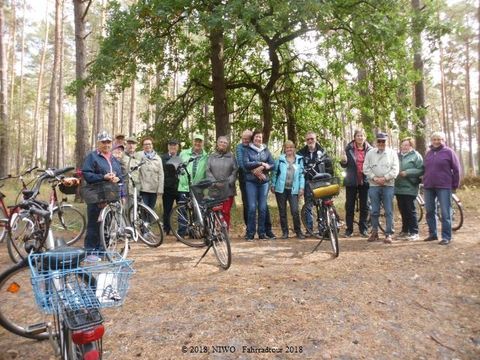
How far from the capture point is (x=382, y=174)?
6.82 meters

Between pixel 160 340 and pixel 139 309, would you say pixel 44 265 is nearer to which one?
pixel 160 340

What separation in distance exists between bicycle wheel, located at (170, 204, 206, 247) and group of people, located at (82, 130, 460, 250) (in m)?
0.39

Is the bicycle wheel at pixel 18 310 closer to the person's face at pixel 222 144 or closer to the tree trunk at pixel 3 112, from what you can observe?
the person's face at pixel 222 144

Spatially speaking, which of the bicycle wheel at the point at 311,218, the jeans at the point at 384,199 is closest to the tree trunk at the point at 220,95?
the bicycle wheel at the point at 311,218

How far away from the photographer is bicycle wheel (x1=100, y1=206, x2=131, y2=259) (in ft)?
19.2

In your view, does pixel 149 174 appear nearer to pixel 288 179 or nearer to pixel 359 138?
pixel 288 179

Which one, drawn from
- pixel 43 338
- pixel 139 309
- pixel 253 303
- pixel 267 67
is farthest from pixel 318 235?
pixel 267 67

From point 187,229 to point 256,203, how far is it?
1430 millimetres

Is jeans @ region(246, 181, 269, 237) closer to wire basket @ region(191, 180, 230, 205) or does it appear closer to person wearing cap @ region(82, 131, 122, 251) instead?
wire basket @ region(191, 180, 230, 205)

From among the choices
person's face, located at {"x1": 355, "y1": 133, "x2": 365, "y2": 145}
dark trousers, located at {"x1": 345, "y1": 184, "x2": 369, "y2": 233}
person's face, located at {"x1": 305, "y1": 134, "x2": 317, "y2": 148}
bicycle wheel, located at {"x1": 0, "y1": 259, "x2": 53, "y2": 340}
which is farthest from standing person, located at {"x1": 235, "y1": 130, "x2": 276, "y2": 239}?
bicycle wheel, located at {"x1": 0, "y1": 259, "x2": 53, "y2": 340}

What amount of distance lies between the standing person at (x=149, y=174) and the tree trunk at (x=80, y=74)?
4.10 meters

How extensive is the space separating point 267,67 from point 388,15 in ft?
15.2

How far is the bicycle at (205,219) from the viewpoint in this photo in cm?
550

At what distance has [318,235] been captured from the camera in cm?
739
